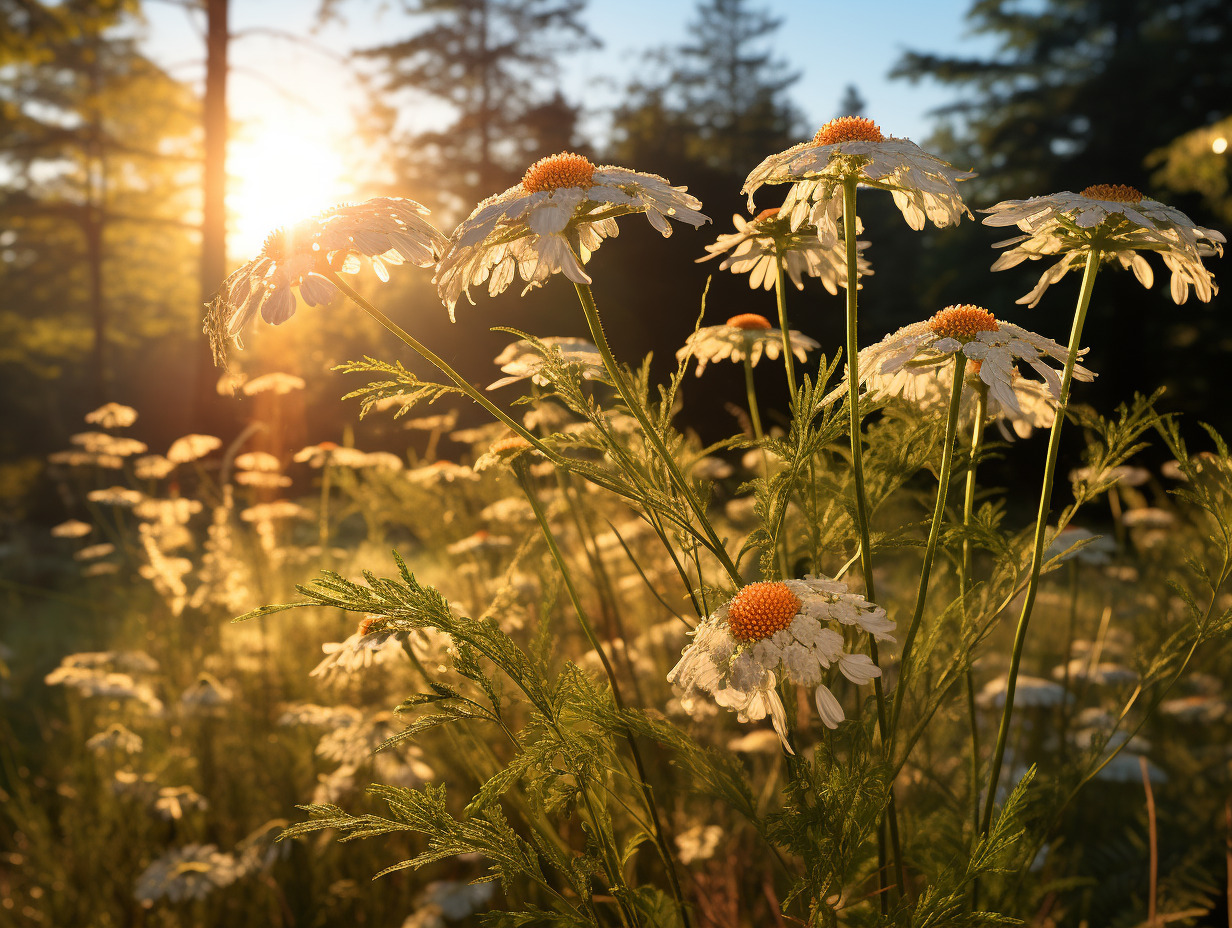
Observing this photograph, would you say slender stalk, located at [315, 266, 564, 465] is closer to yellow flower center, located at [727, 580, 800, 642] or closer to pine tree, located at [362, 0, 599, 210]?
yellow flower center, located at [727, 580, 800, 642]

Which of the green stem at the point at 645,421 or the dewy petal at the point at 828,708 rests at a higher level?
the green stem at the point at 645,421

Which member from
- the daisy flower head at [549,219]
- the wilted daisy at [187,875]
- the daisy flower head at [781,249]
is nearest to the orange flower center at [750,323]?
the daisy flower head at [781,249]

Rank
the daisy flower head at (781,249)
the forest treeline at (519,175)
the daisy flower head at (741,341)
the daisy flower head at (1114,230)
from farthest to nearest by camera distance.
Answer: the forest treeline at (519,175), the daisy flower head at (741,341), the daisy flower head at (781,249), the daisy flower head at (1114,230)

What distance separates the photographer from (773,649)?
838mm

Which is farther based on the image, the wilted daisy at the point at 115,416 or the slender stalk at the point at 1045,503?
the wilted daisy at the point at 115,416

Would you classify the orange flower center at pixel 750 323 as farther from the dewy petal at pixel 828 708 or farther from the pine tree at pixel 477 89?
the pine tree at pixel 477 89

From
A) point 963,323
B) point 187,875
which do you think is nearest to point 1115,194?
point 963,323

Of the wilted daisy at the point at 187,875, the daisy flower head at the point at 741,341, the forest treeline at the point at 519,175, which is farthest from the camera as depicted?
the forest treeline at the point at 519,175

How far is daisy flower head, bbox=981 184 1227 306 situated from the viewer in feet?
3.21

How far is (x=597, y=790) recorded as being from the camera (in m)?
1.18

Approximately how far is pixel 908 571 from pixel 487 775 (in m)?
5.12

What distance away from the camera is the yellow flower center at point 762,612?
Result: 0.85 metres

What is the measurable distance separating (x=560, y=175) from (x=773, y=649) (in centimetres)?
65

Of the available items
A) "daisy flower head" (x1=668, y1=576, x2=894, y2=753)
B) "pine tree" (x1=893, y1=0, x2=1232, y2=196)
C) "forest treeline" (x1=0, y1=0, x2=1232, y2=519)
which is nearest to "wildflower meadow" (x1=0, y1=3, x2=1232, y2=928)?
"daisy flower head" (x1=668, y1=576, x2=894, y2=753)
